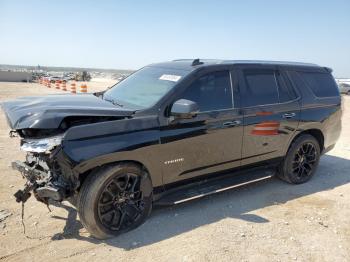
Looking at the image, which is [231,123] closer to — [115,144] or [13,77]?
[115,144]

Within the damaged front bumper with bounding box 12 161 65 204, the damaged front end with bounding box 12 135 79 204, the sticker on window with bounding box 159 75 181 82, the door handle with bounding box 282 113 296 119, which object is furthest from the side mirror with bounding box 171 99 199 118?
the door handle with bounding box 282 113 296 119

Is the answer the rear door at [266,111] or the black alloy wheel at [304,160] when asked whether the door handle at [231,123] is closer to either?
the rear door at [266,111]

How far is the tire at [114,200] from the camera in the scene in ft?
12.0

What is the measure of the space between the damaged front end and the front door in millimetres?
1099

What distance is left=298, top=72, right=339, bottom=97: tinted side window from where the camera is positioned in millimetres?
5758

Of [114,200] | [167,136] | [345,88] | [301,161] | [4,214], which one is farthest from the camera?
[345,88]

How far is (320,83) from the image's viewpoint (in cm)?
596

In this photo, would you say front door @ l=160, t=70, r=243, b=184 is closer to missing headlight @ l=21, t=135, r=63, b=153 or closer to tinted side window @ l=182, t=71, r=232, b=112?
tinted side window @ l=182, t=71, r=232, b=112

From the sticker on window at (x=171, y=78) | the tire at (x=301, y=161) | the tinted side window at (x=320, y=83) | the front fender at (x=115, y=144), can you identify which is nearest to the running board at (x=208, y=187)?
the front fender at (x=115, y=144)

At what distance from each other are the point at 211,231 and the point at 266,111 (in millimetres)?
1958

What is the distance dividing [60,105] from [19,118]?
457mm

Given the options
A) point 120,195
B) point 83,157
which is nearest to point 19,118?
point 83,157

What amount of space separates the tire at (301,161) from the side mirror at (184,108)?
2.36 meters

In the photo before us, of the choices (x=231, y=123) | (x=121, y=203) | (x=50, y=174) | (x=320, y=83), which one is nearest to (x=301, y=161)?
(x=320, y=83)
